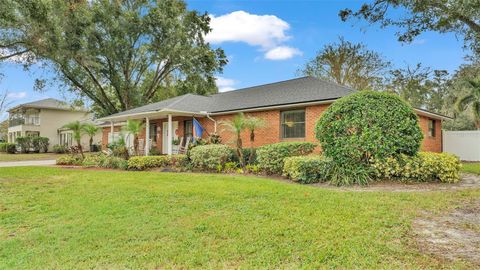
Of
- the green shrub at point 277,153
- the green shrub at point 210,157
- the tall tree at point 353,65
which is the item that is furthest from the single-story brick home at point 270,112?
the tall tree at point 353,65

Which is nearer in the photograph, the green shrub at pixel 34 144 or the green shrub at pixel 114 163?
the green shrub at pixel 114 163


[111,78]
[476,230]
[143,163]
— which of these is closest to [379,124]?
[476,230]

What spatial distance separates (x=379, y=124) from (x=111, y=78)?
24.2m

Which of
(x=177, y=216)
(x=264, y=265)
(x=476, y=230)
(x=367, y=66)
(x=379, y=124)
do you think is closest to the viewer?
(x=264, y=265)

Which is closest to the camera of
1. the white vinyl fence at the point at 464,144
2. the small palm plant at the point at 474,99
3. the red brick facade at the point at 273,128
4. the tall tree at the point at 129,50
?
the red brick facade at the point at 273,128

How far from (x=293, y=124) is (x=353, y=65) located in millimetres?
17766

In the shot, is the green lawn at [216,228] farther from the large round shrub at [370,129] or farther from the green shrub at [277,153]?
the green shrub at [277,153]

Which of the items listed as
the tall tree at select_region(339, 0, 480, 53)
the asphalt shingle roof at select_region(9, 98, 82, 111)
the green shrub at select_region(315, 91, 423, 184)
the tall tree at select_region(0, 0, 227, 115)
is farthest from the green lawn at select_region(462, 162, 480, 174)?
the asphalt shingle roof at select_region(9, 98, 82, 111)

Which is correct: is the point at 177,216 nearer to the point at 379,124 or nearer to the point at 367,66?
the point at 379,124

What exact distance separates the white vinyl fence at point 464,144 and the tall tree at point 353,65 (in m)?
10.5

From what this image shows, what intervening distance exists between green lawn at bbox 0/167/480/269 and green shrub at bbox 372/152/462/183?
1.30m

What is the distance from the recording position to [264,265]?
11.6ft

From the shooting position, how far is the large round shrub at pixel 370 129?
8.42m

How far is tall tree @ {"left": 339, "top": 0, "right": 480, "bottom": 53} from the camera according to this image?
874 centimetres
